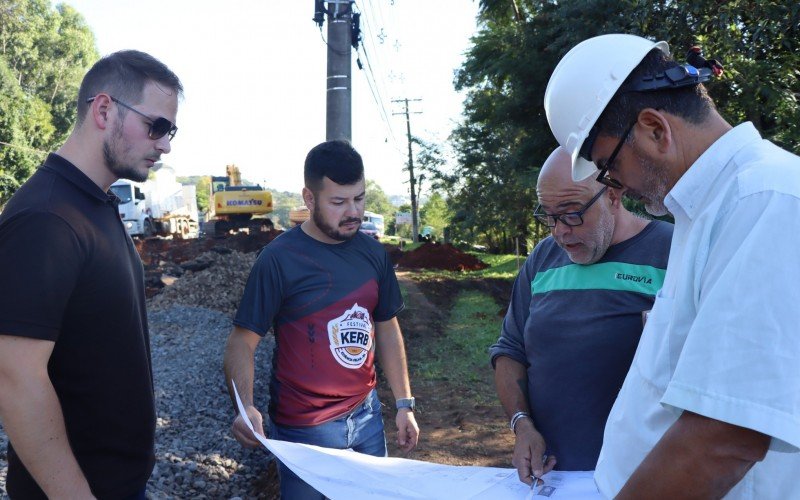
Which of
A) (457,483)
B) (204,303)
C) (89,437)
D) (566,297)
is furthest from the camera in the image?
(204,303)

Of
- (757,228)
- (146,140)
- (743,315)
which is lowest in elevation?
(743,315)

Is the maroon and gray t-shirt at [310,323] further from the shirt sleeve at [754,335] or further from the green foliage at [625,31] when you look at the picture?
the green foliage at [625,31]

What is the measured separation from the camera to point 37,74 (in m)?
43.0

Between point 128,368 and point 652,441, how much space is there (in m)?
1.60

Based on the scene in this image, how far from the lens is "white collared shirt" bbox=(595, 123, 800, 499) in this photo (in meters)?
1.12

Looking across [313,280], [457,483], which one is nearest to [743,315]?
[457,483]

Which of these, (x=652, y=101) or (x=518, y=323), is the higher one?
(x=652, y=101)

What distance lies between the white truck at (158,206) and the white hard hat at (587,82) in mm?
26187

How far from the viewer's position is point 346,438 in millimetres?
3014

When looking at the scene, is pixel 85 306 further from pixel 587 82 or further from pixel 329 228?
pixel 587 82

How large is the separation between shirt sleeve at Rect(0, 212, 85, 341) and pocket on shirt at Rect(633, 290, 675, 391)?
4.97 ft

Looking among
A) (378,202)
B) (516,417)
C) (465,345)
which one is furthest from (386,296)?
(378,202)

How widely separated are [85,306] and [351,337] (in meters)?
1.30

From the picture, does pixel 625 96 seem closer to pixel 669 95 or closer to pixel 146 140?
pixel 669 95
